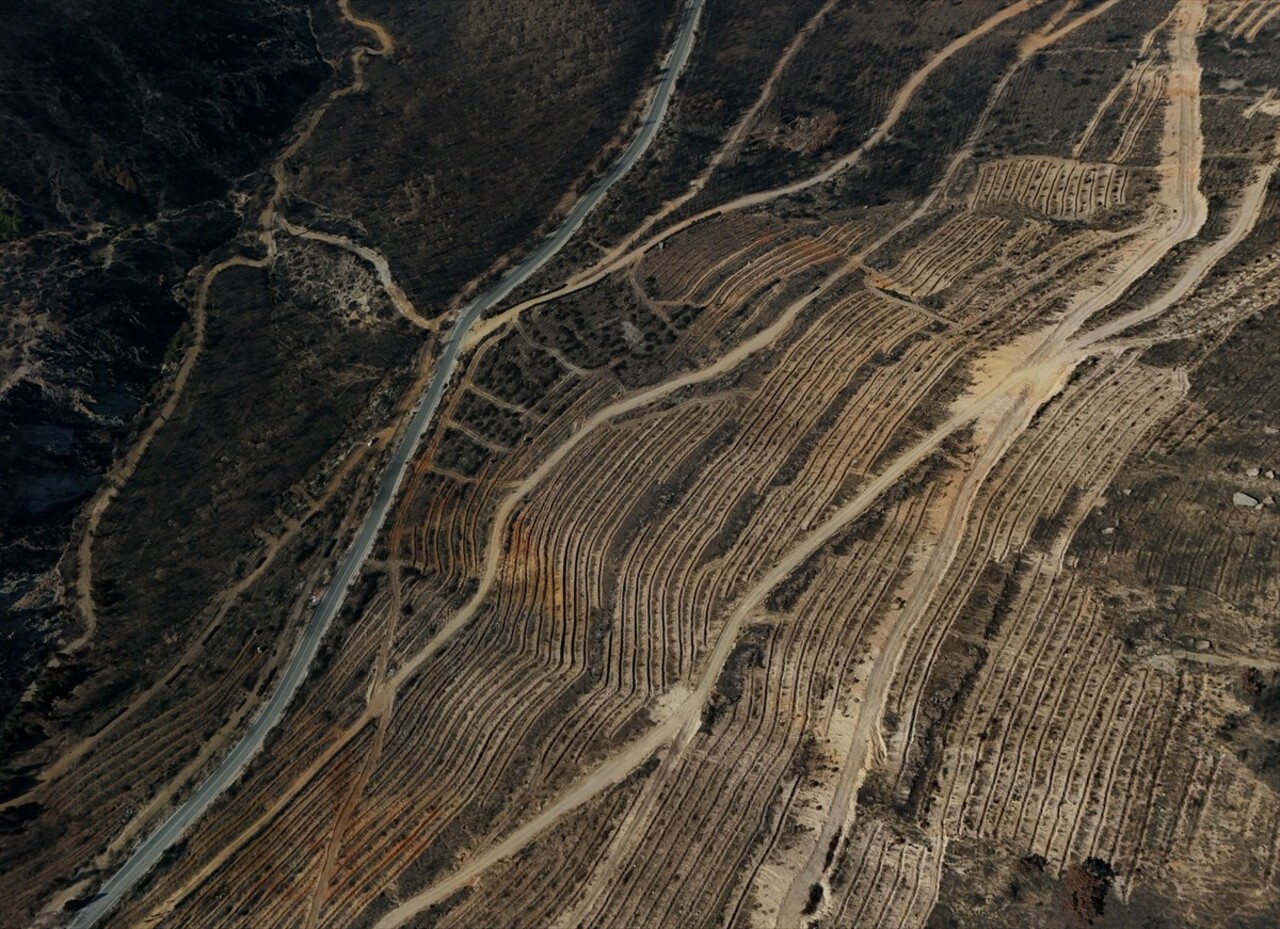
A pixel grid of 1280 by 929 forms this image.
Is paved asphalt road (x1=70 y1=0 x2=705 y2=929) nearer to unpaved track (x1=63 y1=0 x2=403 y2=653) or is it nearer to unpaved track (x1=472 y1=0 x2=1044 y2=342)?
unpaved track (x1=472 y1=0 x2=1044 y2=342)

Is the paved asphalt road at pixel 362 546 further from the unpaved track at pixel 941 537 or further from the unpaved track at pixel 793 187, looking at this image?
the unpaved track at pixel 941 537

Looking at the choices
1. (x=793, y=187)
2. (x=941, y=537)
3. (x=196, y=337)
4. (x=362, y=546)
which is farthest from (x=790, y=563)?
(x=196, y=337)

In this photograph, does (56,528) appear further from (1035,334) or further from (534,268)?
(1035,334)

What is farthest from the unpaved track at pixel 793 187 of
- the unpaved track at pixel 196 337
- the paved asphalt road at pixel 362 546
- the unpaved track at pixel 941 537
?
the unpaved track at pixel 196 337

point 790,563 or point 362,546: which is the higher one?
point 790,563

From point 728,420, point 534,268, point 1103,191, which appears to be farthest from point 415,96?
point 1103,191

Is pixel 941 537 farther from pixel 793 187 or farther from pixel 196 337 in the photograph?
pixel 196 337
